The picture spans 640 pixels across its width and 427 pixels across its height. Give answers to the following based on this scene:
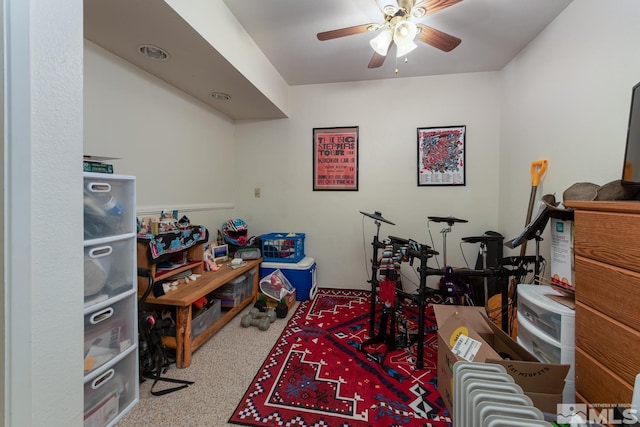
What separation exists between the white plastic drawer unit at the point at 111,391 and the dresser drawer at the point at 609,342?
6.94 feet

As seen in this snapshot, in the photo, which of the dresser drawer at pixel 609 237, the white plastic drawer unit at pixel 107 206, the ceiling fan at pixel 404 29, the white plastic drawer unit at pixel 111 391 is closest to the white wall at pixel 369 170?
the ceiling fan at pixel 404 29

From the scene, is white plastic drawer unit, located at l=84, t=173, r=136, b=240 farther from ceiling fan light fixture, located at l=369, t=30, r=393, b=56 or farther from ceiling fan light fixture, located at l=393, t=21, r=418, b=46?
ceiling fan light fixture, located at l=393, t=21, r=418, b=46

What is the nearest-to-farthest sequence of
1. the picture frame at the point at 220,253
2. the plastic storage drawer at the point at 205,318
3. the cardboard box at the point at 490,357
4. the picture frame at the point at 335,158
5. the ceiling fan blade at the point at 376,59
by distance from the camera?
the cardboard box at the point at 490,357 → the plastic storage drawer at the point at 205,318 → the ceiling fan blade at the point at 376,59 → the picture frame at the point at 220,253 → the picture frame at the point at 335,158

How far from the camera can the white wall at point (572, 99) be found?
138 cm

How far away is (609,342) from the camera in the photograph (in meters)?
0.92

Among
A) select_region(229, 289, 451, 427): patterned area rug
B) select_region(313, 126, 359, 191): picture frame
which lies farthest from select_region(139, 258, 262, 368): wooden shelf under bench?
select_region(313, 126, 359, 191): picture frame

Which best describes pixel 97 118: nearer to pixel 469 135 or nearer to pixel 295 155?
pixel 295 155

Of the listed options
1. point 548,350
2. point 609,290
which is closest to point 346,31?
point 609,290

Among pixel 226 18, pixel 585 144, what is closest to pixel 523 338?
→ pixel 585 144

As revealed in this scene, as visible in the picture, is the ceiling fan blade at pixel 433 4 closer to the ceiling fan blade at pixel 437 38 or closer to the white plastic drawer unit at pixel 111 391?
the ceiling fan blade at pixel 437 38

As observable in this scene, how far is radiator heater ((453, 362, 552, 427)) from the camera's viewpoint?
2.32 feet

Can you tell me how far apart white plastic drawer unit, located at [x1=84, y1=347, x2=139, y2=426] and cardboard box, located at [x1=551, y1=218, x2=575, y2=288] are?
91.6 inches

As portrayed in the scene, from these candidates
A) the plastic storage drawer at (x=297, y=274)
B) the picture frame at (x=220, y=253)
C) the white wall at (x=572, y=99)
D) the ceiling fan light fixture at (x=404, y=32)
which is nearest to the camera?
the white wall at (x=572, y=99)

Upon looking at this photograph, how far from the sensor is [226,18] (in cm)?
178
